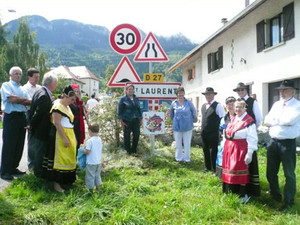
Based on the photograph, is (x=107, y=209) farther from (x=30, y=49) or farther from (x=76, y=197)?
(x=30, y=49)

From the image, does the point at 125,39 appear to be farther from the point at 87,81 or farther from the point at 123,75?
the point at 87,81

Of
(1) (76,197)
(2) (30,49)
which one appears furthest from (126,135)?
(2) (30,49)

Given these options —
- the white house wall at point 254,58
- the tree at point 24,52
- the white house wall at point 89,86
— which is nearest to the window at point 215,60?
the white house wall at point 254,58

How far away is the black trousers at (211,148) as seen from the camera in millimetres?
A: 5762

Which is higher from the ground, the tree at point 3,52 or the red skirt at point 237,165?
the tree at point 3,52

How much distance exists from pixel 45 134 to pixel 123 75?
287 centimetres

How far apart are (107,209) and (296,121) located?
2933 millimetres

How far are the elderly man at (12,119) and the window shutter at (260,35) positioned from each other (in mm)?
11100

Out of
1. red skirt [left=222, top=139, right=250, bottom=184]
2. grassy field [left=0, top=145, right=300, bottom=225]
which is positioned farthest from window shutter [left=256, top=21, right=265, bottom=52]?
red skirt [left=222, top=139, right=250, bottom=184]

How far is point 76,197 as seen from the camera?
3873 millimetres

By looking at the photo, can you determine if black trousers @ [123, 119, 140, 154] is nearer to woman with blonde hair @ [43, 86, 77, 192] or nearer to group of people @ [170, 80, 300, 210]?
woman with blonde hair @ [43, 86, 77, 192]

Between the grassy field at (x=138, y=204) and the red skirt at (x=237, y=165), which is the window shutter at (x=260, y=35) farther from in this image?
the red skirt at (x=237, y=165)

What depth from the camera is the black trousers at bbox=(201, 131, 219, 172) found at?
5.76 metres

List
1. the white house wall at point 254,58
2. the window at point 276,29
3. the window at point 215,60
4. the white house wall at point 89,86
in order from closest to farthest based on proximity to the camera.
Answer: the window at point 276,29
the white house wall at point 254,58
the window at point 215,60
the white house wall at point 89,86
